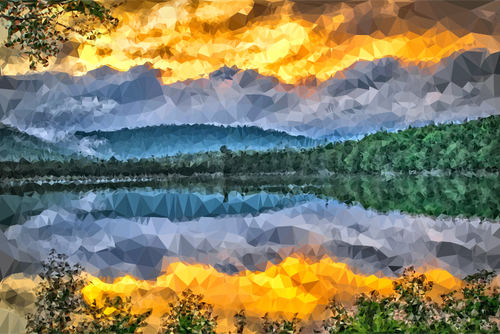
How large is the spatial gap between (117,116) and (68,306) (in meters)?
12.0

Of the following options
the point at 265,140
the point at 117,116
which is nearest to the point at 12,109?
the point at 117,116

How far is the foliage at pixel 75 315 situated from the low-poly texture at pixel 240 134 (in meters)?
0.47

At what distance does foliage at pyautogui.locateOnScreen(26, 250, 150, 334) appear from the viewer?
12.9 feet

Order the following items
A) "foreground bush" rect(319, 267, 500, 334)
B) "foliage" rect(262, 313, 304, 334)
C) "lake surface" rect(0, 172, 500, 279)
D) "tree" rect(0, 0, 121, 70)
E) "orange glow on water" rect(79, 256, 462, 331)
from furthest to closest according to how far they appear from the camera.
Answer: "lake surface" rect(0, 172, 500, 279), "tree" rect(0, 0, 121, 70), "orange glow on water" rect(79, 256, 462, 331), "foliage" rect(262, 313, 304, 334), "foreground bush" rect(319, 267, 500, 334)

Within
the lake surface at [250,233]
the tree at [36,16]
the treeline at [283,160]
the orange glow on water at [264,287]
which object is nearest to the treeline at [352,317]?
the orange glow on water at [264,287]

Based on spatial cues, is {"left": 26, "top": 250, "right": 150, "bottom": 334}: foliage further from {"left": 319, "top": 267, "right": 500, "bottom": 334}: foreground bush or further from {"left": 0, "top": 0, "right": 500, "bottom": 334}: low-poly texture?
{"left": 319, "top": 267, "right": 500, "bottom": 334}: foreground bush

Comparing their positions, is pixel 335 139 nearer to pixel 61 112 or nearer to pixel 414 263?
pixel 61 112

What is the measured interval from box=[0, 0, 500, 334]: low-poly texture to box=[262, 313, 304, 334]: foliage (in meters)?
0.48

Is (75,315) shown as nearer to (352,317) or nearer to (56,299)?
(56,299)

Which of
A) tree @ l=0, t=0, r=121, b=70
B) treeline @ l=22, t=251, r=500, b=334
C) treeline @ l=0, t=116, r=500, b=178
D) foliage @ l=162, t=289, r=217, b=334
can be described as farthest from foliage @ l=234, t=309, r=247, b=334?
Result: treeline @ l=0, t=116, r=500, b=178

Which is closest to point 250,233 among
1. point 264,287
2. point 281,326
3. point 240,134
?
point 264,287

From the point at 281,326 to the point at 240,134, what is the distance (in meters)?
13.9

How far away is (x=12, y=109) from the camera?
45.6ft

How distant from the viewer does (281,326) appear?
4438mm
